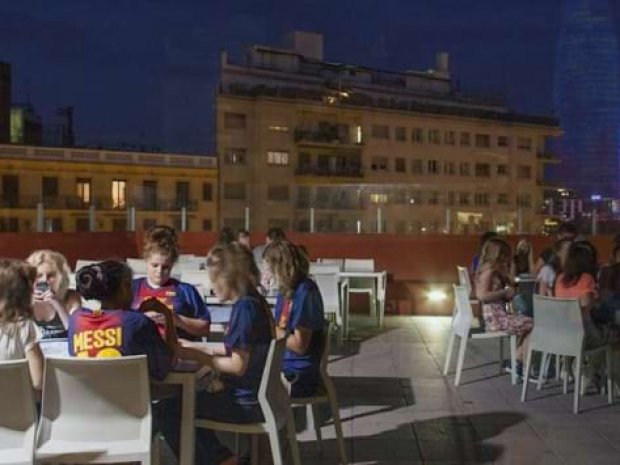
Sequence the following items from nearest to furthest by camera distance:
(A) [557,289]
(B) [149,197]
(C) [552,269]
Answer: (A) [557,289] → (C) [552,269] → (B) [149,197]

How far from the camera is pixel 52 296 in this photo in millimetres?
4988

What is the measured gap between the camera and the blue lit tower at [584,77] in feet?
112

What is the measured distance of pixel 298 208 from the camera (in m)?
14.9

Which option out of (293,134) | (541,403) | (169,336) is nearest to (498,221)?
(541,403)

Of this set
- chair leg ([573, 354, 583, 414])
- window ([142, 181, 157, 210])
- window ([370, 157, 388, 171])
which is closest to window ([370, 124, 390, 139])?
window ([370, 157, 388, 171])

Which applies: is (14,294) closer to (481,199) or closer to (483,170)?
(481,199)

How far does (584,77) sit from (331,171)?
44.4 ft

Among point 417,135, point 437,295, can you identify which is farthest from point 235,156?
point 437,295

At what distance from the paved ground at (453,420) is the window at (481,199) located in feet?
23.3

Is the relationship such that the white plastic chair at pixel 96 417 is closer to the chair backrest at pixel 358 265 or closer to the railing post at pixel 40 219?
the chair backrest at pixel 358 265

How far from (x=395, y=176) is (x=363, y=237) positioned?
33.9 m

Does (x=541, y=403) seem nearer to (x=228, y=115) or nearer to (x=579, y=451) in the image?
(x=579, y=451)

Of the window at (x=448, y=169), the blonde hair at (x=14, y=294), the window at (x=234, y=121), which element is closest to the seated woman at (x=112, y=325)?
the blonde hair at (x=14, y=294)

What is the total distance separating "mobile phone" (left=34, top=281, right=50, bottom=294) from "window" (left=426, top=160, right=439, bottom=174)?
42268 mm
